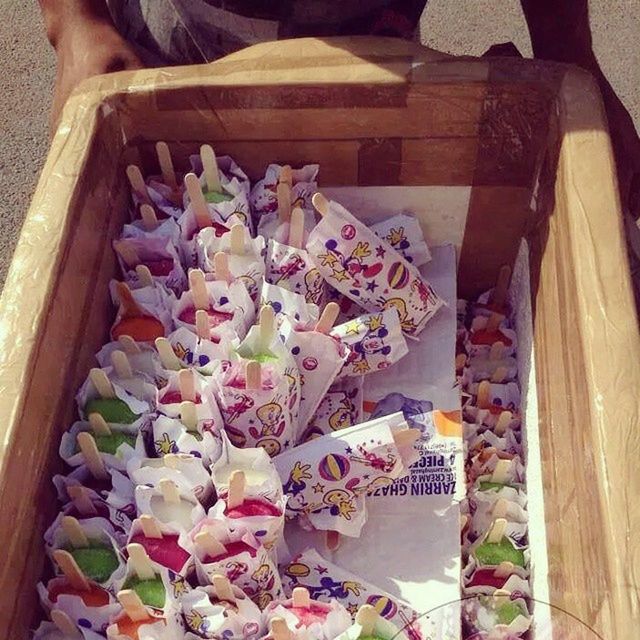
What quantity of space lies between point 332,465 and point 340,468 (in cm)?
1

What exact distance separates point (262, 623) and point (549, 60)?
0.80 m

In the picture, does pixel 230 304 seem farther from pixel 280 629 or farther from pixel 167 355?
pixel 280 629

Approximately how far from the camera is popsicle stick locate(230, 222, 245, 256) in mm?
1096

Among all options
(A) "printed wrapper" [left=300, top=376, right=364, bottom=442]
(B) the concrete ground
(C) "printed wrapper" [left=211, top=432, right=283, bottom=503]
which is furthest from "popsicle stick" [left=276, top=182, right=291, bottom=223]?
(B) the concrete ground

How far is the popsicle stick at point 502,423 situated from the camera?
3.79ft

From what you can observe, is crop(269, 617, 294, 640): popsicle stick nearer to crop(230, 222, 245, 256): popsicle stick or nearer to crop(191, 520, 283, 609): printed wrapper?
crop(191, 520, 283, 609): printed wrapper

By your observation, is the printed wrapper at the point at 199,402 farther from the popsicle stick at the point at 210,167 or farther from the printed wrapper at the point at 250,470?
the popsicle stick at the point at 210,167

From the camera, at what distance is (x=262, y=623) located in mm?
919

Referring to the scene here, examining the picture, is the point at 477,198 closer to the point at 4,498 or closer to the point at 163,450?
the point at 163,450

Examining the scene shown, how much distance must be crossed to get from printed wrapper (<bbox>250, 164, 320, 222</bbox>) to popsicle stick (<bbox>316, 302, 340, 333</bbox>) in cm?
18

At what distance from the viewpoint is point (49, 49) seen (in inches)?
86.5

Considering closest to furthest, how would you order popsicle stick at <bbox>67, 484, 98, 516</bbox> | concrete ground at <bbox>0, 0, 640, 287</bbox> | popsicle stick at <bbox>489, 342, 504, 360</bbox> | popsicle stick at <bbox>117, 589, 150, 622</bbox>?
popsicle stick at <bbox>117, 589, 150, 622</bbox>, popsicle stick at <bbox>67, 484, 98, 516</bbox>, popsicle stick at <bbox>489, 342, 504, 360</bbox>, concrete ground at <bbox>0, 0, 640, 287</bbox>

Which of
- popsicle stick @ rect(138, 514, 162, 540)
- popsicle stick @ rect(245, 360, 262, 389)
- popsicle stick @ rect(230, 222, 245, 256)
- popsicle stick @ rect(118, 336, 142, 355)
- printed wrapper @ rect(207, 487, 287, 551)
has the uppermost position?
popsicle stick @ rect(230, 222, 245, 256)

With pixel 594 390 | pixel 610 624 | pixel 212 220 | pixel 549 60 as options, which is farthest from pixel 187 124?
pixel 610 624
